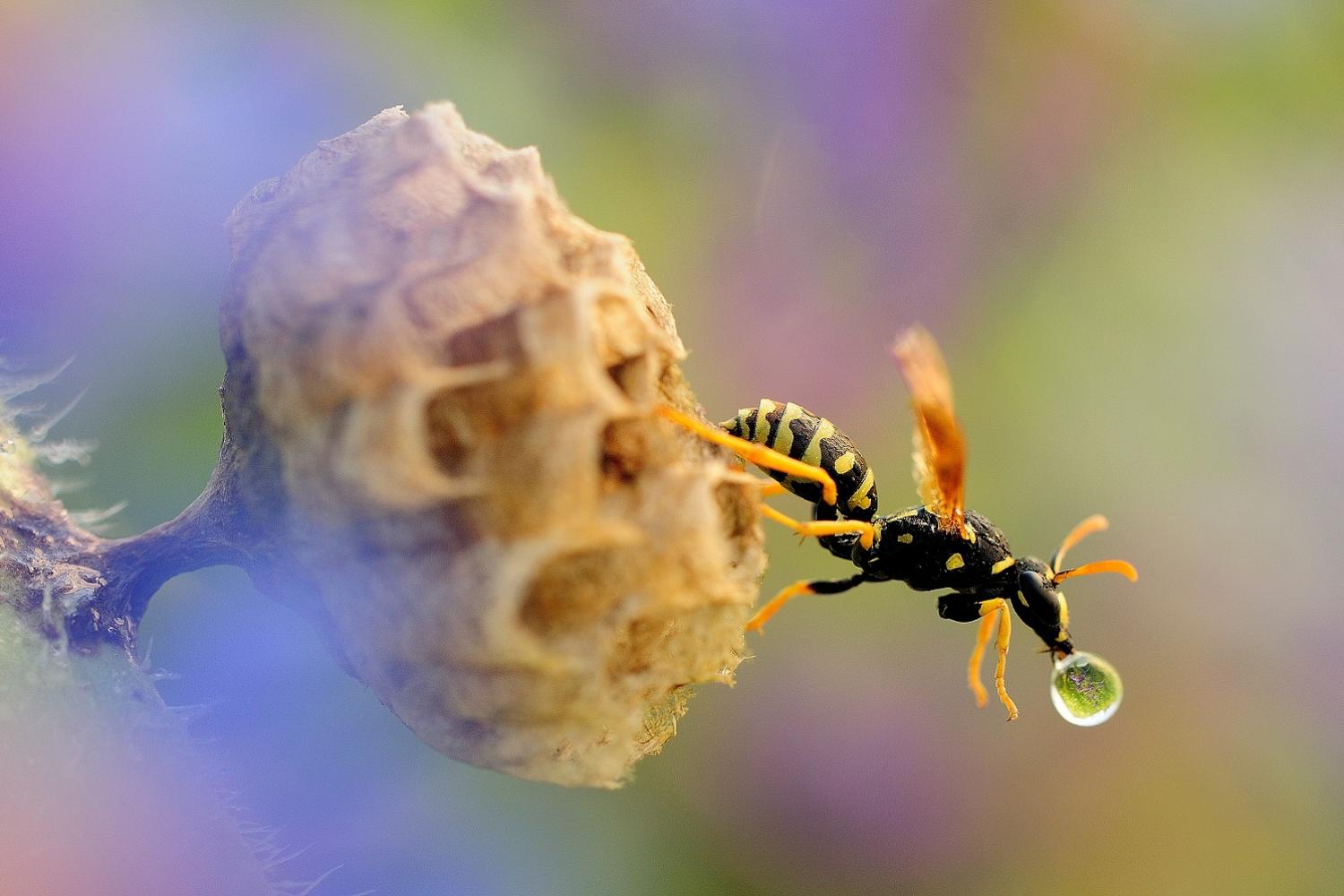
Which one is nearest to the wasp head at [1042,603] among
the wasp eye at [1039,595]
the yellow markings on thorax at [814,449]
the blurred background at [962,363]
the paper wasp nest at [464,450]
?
the wasp eye at [1039,595]

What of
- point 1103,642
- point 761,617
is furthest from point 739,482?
point 1103,642

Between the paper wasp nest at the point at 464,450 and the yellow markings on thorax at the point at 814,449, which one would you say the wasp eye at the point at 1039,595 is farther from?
the paper wasp nest at the point at 464,450

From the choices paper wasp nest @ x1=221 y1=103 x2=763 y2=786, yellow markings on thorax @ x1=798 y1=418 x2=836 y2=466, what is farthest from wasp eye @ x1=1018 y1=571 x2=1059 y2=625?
paper wasp nest @ x1=221 y1=103 x2=763 y2=786

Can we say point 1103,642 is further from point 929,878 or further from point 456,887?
point 456,887

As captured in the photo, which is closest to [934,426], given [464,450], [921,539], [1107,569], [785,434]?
[785,434]

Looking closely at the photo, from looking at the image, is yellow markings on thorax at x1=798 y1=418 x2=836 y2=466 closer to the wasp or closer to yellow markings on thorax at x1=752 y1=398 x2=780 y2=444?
the wasp
